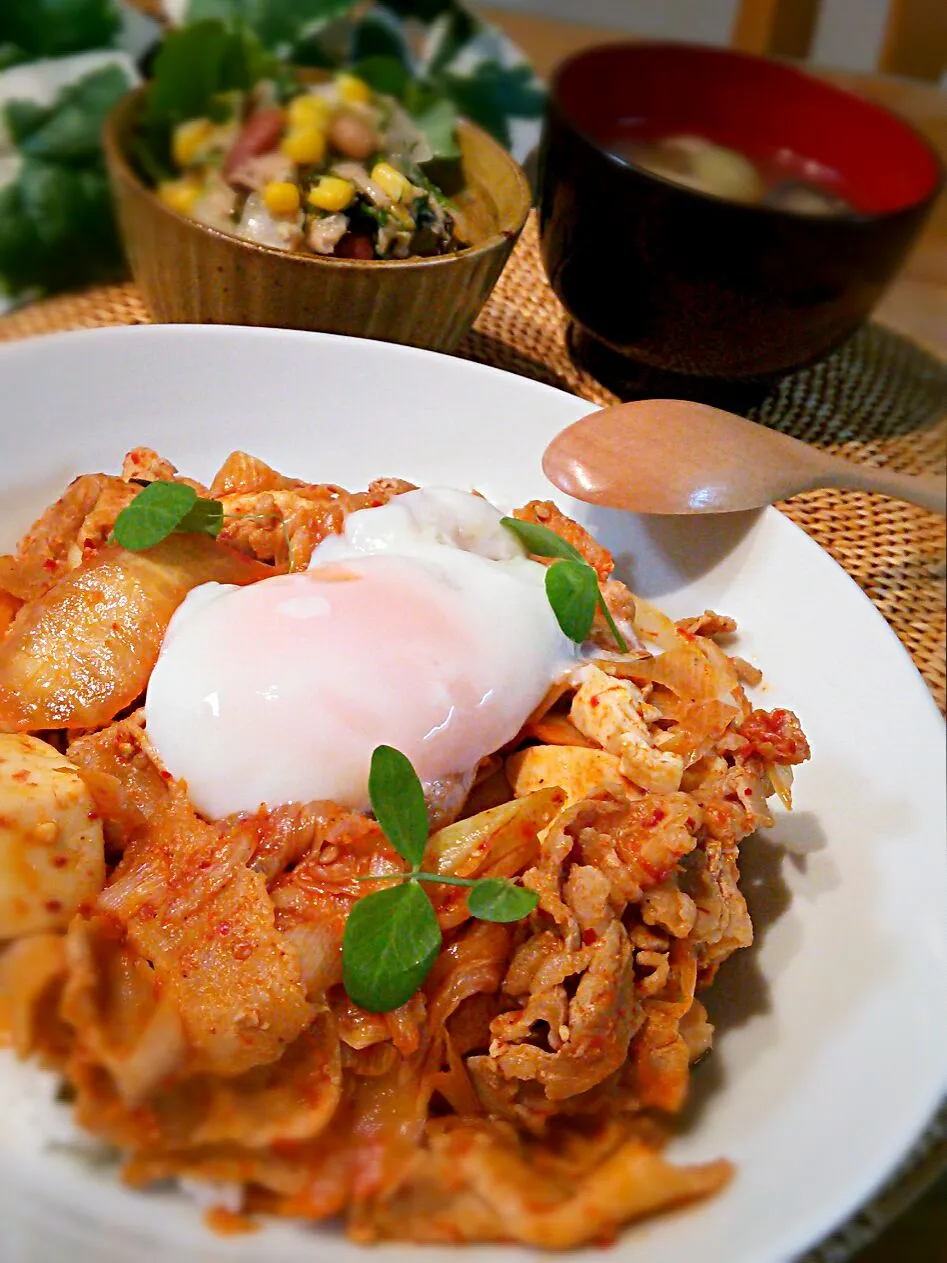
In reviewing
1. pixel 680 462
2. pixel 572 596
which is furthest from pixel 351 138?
pixel 572 596

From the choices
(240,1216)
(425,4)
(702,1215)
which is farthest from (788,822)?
(425,4)

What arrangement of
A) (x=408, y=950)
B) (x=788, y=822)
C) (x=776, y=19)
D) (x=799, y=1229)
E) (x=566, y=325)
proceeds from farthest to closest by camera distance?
1. (x=566, y=325)
2. (x=776, y=19)
3. (x=788, y=822)
4. (x=408, y=950)
5. (x=799, y=1229)

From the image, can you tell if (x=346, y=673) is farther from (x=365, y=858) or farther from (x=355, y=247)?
(x=355, y=247)

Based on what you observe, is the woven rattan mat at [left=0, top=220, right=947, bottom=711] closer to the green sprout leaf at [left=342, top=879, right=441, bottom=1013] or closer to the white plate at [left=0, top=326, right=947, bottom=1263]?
the white plate at [left=0, top=326, right=947, bottom=1263]

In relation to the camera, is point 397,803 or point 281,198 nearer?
point 397,803

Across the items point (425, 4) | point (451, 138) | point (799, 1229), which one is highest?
point (425, 4)

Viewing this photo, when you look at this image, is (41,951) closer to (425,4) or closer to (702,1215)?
(702,1215)

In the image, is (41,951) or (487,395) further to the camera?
(487,395)
